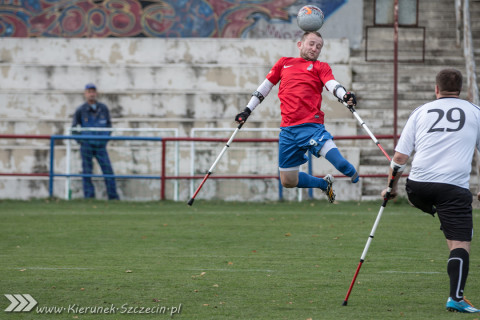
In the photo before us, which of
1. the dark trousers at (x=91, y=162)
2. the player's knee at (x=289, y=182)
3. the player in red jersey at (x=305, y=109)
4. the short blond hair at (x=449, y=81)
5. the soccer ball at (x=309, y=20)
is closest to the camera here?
the short blond hair at (x=449, y=81)

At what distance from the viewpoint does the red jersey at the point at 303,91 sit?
1073 cm

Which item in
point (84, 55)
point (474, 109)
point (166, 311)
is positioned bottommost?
point (166, 311)

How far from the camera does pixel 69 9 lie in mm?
25203

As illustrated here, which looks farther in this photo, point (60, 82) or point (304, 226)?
point (60, 82)

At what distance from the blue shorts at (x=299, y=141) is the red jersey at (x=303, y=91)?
77 millimetres

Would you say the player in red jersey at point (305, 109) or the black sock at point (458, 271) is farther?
the player in red jersey at point (305, 109)

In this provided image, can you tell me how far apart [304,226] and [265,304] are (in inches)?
266

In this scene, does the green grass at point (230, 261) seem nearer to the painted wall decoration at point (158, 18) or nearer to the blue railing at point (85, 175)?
the blue railing at point (85, 175)

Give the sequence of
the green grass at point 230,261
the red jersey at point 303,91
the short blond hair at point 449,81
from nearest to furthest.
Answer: the short blond hair at point 449,81
the green grass at point 230,261
the red jersey at point 303,91

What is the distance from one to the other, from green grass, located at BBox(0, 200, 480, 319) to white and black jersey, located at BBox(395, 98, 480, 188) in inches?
46.1

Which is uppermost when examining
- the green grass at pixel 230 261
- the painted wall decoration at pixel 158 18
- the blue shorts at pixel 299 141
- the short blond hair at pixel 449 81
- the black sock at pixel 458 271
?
the painted wall decoration at pixel 158 18

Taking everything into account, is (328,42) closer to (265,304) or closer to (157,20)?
(157,20)

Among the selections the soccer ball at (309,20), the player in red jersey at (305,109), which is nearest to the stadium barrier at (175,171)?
the player in red jersey at (305,109)

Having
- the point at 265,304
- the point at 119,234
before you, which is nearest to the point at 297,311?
the point at 265,304
